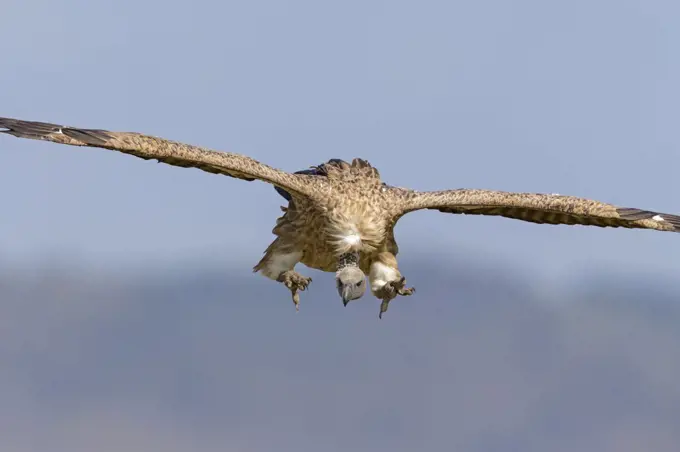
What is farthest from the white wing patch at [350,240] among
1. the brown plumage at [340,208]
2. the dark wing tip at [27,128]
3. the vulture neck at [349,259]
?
the dark wing tip at [27,128]

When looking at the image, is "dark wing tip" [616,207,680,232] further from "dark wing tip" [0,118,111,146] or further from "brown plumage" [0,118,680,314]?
"dark wing tip" [0,118,111,146]

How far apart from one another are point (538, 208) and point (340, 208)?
159 inches

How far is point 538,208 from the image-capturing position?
29078 millimetres

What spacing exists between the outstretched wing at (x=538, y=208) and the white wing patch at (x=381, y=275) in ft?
3.24

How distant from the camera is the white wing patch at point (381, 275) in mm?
27875

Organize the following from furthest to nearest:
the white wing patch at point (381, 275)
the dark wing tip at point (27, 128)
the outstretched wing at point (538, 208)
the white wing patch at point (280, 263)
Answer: the outstretched wing at point (538, 208), the white wing patch at point (280, 263), the white wing patch at point (381, 275), the dark wing tip at point (27, 128)

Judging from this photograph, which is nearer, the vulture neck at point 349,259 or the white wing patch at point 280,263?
the vulture neck at point 349,259

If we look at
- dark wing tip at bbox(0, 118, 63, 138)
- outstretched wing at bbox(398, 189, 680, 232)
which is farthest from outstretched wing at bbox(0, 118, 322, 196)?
outstretched wing at bbox(398, 189, 680, 232)

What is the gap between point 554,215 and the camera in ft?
99.5

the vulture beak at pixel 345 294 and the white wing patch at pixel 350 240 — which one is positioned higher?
the white wing patch at pixel 350 240

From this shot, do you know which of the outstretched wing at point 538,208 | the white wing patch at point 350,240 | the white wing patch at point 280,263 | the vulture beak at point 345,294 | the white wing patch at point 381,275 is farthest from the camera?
the outstretched wing at point 538,208

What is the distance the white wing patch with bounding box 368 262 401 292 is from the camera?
27.9m

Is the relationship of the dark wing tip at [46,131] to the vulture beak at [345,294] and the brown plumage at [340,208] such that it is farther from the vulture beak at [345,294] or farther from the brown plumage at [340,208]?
the vulture beak at [345,294]

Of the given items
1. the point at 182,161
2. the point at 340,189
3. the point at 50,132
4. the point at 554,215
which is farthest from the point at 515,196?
the point at 50,132
